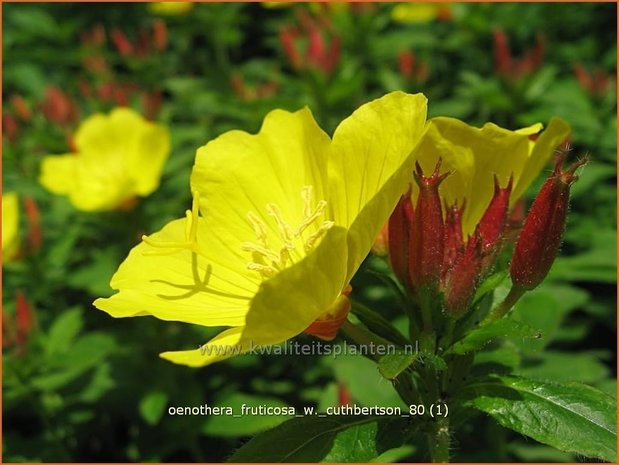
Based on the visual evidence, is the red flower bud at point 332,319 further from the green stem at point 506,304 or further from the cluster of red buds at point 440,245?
the green stem at point 506,304

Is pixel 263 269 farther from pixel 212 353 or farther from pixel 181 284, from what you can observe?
pixel 212 353

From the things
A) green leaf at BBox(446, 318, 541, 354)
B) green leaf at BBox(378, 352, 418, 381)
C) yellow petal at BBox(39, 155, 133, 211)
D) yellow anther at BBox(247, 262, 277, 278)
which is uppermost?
yellow petal at BBox(39, 155, 133, 211)

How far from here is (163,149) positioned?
307 cm

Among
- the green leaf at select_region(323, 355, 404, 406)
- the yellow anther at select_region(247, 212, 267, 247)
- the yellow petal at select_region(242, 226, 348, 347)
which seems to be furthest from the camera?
the green leaf at select_region(323, 355, 404, 406)

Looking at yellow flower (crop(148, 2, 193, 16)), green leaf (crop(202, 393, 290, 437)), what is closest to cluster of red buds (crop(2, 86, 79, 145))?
yellow flower (crop(148, 2, 193, 16))

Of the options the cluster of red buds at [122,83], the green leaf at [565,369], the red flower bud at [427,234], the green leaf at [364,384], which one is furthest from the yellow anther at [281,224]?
the cluster of red buds at [122,83]

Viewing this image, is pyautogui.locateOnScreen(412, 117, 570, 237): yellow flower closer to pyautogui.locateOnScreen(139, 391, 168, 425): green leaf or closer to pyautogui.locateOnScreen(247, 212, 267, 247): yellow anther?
pyautogui.locateOnScreen(247, 212, 267, 247): yellow anther

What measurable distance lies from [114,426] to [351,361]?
1096 millimetres

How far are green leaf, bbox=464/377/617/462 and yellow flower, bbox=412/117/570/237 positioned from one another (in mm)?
273

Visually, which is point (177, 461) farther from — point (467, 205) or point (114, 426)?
point (467, 205)

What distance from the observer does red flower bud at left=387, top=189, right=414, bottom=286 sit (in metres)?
1.24

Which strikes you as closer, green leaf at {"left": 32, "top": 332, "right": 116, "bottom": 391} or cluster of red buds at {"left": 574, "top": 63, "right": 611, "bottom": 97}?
green leaf at {"left": 32, "top": 332, "right": 116, "bottom": 391}

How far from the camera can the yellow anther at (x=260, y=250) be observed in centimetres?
135

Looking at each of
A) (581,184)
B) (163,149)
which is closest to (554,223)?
(581,184)
